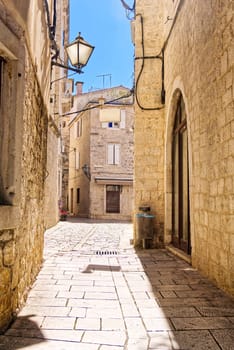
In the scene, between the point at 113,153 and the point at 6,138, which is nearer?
Answer: the point at 6,138

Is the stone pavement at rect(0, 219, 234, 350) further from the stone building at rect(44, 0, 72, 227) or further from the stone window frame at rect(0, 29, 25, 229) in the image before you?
the stone building at rect(44, 0, 72, 227)

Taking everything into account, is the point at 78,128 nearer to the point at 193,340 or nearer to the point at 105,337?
the point at 105,337

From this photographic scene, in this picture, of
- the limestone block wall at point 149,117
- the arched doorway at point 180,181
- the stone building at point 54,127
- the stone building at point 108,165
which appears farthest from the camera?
the stone building at point 108,165

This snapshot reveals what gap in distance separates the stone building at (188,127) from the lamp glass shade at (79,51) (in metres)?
1.73

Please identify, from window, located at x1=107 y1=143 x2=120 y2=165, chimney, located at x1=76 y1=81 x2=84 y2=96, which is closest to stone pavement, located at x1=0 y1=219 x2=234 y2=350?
window, located at x1=107 y1=143 x2=120 y2=165

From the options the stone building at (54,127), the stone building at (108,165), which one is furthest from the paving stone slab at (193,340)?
the stone building at (108,165)

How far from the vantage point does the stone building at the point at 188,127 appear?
3.70m

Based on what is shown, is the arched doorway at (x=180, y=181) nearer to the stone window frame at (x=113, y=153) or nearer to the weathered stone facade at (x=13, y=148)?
the weathered stone facade at (x=13, y=148)

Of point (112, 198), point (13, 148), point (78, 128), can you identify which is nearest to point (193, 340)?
point (13, 148)

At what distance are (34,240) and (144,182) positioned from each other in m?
3.90

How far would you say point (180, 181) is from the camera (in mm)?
6719

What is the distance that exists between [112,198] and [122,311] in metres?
18.1

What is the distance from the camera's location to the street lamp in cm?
582

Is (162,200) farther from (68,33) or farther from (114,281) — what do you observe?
(68,33)
